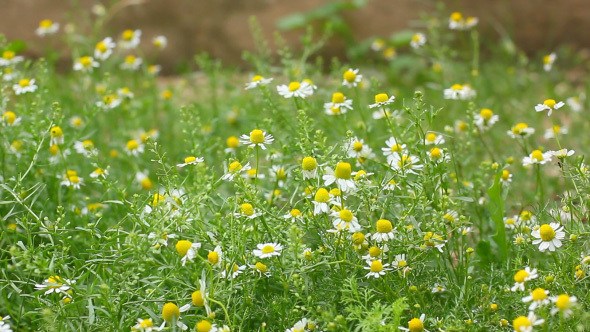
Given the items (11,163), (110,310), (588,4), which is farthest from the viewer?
(588,4)

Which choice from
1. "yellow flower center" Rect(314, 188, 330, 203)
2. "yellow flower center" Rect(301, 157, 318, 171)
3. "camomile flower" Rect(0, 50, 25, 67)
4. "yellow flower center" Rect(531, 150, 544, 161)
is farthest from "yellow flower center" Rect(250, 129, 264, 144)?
"camomile flower" Rect(0, 50, 25, 67)

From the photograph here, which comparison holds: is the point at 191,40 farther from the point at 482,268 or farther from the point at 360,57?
the point at 482,268

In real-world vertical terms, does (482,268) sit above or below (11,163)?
above

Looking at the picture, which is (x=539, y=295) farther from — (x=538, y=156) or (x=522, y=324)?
(x=538, y=156)

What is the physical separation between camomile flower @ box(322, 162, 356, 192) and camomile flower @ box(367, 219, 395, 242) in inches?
4.2

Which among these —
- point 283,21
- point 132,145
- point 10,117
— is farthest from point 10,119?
point 283,21

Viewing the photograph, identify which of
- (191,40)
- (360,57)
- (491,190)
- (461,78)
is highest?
(491,190)

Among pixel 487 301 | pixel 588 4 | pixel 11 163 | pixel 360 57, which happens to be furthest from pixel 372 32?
pixel 487 301

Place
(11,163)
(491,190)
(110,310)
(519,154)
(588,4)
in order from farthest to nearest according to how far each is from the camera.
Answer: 1. (588,4)
2. (519,154)
3. (11,163)
4. (491,190)
5. (110,310)

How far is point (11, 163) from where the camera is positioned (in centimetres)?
236

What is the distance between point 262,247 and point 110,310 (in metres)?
0.37

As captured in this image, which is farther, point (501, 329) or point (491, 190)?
point (491, 190)

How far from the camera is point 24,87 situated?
253cm

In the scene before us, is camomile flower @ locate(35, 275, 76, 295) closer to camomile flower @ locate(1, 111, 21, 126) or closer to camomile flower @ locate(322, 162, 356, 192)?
camomile flower @ locate(322, 162, 356, 192)
